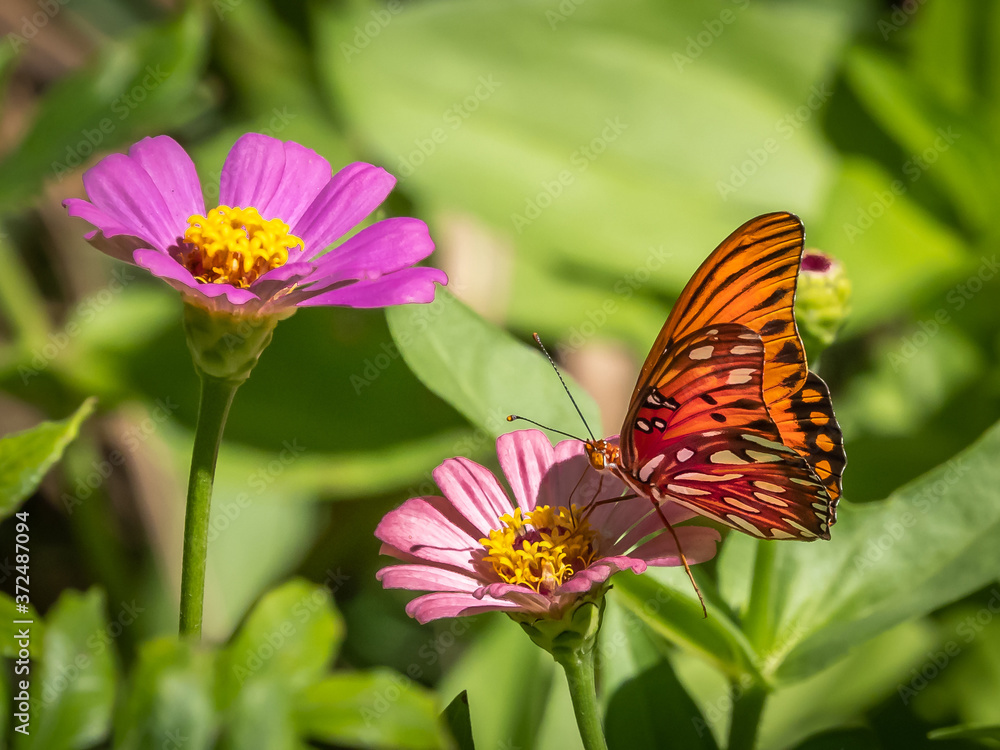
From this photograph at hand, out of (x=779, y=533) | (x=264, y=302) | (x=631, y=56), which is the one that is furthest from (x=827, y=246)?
(x=264, y=302)

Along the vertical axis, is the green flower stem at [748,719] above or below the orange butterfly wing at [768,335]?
below

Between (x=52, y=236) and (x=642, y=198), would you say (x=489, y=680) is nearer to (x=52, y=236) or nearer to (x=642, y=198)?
(x=642, y=198)

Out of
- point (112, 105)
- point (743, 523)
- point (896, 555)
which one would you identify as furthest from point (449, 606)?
point (112, 105)

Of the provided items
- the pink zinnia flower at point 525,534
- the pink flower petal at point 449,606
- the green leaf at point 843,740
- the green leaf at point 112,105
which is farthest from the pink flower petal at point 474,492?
the green leaf at point 112,105

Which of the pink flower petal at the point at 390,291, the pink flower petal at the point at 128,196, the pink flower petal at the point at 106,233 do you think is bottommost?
the pink flower petal at the point at 390,291

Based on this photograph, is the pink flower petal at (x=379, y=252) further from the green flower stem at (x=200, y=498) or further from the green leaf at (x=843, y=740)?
the green leaf at (x=843, y=740)

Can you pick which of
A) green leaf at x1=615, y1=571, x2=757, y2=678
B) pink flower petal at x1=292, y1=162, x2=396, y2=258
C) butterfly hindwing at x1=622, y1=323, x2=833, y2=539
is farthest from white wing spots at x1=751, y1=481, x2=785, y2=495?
pink flower petal at x1=292, y1=162, x2=396, y2=258

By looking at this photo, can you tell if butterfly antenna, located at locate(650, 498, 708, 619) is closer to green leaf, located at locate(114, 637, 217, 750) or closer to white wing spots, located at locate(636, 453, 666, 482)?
white wing spots, located at locate(636, 453, 666, 482)
